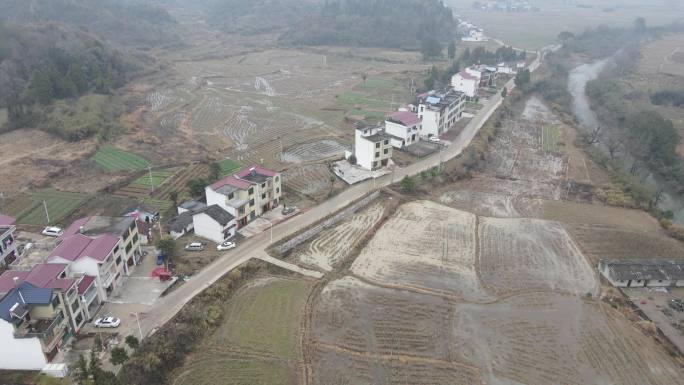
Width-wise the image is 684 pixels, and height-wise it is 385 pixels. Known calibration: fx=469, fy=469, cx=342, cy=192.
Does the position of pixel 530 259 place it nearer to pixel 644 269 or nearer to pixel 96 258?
pixel 644 269

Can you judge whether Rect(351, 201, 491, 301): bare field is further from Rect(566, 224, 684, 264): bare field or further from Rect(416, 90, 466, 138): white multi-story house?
Rect(416, 90, 466, 138): white multi-story house

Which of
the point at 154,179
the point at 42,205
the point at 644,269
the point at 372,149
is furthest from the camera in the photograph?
the point at 372,149

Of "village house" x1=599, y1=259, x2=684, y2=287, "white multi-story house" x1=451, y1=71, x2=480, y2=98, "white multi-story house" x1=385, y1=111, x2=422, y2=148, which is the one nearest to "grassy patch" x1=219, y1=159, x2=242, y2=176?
"white multi-story house" x1=385, y1=111, x2=422, y2=148

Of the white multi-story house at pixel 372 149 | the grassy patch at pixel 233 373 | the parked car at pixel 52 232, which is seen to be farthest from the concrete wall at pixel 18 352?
the white multi-story house at pixel 372 149

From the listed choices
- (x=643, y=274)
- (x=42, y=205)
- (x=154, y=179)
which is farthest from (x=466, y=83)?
(x=42, y=205)

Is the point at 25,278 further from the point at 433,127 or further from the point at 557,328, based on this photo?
the point at 433,127

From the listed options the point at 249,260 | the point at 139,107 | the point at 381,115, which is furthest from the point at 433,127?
→ the point at 139,107

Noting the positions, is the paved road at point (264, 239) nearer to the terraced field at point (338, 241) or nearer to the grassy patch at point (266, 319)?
the terraced field at point (338, 241)
